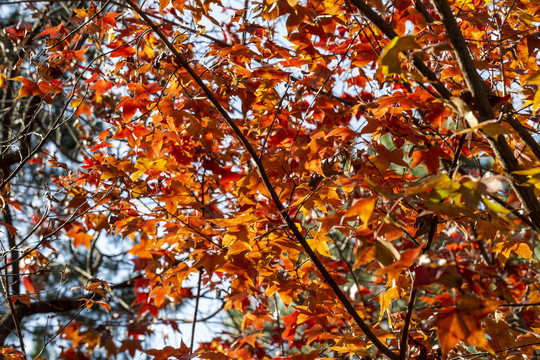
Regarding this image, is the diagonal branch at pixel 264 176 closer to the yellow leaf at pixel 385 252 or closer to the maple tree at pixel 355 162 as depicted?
the maple tree at pixel 355 162

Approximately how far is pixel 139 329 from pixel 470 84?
2661 millimetres

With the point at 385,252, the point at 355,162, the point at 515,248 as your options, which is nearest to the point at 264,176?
the point at 355,162

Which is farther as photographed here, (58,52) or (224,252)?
(58,52)

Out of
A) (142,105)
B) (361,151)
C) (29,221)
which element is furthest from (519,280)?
(29,221)

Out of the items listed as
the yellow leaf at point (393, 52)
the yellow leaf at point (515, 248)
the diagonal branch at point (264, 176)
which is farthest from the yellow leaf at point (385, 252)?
the yellow leaf at point (515, 248)

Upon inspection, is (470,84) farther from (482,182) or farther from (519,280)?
(519,280)

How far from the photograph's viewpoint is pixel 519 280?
332 cm

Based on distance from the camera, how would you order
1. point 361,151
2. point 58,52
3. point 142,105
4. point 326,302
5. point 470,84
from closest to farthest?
1. point 470,84
2. point 361,151
3. point 326,302
4. point 142,105
5. point 58,52

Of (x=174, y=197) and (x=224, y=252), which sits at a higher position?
(x=174, y=197)

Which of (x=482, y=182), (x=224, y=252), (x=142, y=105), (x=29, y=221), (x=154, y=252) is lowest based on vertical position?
(x=482, y=182)

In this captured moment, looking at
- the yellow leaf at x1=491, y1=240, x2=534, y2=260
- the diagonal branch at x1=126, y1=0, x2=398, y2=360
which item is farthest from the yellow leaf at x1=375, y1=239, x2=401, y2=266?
the yellow leaf at x1=491, y1=240, x2=534, y2=260

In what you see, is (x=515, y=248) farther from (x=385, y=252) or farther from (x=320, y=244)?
(x=385, y=252)

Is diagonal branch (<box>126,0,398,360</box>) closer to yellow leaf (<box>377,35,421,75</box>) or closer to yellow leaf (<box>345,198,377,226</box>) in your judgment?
yellow leaf (<box>345,198,377,226</box>)

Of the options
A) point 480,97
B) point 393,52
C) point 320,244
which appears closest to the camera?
point 393,52
